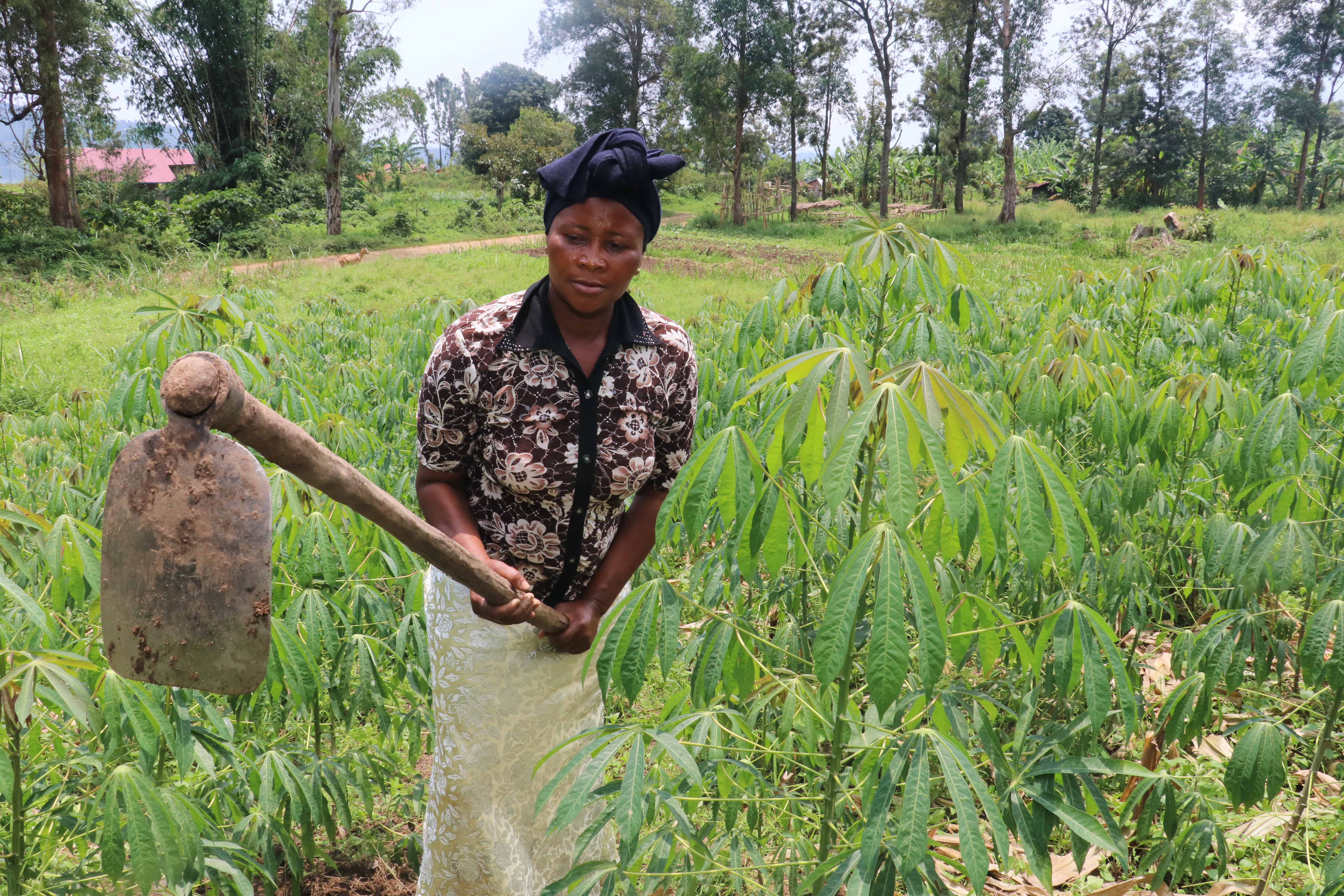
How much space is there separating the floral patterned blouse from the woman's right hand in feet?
0.36

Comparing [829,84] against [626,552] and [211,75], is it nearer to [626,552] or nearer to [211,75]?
[211,75]

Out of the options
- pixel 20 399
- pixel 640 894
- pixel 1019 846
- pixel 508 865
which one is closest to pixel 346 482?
pixel 508 865

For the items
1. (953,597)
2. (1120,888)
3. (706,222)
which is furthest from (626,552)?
(706,222)

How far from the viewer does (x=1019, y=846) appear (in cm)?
191

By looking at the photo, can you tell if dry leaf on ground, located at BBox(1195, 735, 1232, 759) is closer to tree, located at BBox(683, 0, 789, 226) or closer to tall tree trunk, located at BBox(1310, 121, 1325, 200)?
tree, located at BBox(683, 0, 789, 226)

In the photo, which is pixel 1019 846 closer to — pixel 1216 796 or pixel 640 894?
pixel 1216 796

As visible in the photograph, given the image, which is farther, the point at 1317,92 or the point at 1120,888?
the point at 1317,92

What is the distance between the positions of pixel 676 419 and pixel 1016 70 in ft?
72.3

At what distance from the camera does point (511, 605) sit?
1.15 meters

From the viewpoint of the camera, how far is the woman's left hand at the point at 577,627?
1.31m

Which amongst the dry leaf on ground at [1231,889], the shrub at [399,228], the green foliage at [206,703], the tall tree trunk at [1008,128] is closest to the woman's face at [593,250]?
the green foliage at [206,703]

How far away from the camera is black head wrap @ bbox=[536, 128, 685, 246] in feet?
3.78

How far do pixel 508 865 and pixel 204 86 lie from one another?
25724 mm

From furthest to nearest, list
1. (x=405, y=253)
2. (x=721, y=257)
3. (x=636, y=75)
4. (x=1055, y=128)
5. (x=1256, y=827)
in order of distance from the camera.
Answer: (x=1055, y=128)
(x=636, y=75)
(x=405, y=253)
(x=721, y=257)
(x=1256, y=827)
